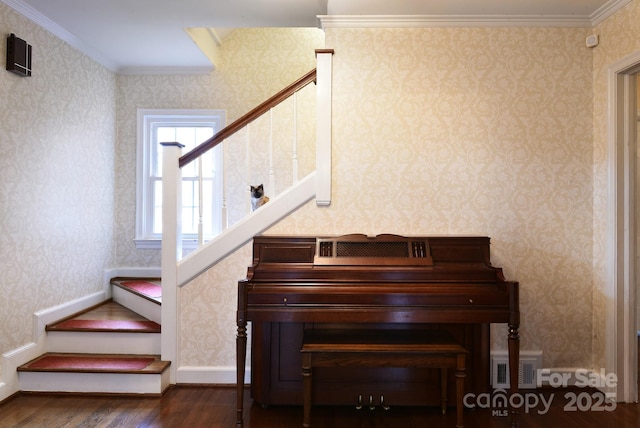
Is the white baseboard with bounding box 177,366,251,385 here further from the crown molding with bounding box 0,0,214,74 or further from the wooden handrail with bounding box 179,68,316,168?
the crown molding with bounding box 0,0,214,74

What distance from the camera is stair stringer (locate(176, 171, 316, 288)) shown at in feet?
10.7

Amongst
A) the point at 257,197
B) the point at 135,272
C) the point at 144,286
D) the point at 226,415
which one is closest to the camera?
the point at 226,415

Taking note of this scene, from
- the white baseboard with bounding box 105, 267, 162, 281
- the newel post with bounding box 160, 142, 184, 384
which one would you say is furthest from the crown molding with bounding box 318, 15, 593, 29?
the white baseboard with bounding box 105, 267, 162, 281

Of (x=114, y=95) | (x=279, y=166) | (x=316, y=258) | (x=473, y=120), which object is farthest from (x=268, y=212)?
(x=114, y=95)

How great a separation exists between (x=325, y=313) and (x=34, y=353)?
94.0 inches

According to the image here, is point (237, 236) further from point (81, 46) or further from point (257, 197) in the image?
point (81, 46)

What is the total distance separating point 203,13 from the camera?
11.2 feet

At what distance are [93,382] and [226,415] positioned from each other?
1071mm

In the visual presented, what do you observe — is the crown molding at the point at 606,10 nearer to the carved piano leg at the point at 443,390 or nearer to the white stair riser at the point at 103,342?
the carved piano leg at the point at 443,390

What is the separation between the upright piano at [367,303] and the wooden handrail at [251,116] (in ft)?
2.85

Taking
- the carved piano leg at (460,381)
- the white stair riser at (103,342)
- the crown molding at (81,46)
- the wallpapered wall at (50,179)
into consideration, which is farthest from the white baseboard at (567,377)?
the crown molding at (81,46)

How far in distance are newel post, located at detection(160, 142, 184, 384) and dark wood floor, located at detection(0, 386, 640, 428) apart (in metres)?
0.35

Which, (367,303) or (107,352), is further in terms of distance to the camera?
(107,352)

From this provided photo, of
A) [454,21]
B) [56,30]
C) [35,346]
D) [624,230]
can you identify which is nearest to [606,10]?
[454,21]
